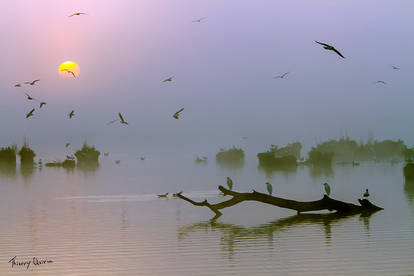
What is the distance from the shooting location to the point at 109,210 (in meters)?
27.6

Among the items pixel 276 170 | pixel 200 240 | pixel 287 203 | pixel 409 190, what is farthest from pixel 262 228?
pixel 276 170

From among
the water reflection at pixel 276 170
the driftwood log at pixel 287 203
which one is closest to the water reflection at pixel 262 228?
the driftwood log at pixel 287 203

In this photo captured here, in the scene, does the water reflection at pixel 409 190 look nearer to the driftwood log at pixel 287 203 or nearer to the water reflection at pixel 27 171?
the driftwood log at pixel 287 203

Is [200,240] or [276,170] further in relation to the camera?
[276,170]

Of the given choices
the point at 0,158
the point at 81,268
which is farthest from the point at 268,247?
the point at 0,158

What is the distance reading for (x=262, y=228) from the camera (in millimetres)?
20484

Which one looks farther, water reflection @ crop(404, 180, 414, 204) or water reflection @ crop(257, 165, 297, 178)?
water reflection @ crop(257, 165, 297, 178)

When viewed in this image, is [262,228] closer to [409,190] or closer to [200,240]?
[200,240]

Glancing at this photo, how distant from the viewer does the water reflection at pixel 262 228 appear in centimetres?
1769

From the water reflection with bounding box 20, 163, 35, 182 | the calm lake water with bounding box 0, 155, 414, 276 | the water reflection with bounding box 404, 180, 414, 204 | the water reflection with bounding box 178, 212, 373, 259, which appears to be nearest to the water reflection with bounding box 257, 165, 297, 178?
the water reflection with bounding box 404, 180, 414, 204

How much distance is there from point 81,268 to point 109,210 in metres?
13.8

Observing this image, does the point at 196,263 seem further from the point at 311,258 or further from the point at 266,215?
the point at 266,215

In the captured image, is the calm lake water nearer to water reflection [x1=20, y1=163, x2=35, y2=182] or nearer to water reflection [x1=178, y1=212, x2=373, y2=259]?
water reflection [x1=178, y1=212, x2=373, y2=259]

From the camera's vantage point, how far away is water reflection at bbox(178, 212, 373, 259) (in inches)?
696
